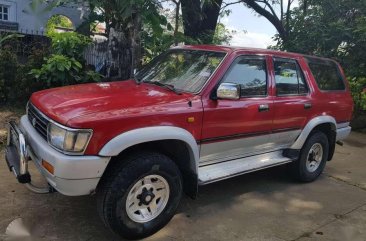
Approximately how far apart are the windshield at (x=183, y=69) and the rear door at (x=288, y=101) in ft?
3.05

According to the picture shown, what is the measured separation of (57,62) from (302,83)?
14.3 ft

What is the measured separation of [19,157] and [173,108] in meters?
1.50

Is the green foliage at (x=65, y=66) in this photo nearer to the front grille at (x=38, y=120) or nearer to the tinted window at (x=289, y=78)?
the front grille at (x=38, y=120)

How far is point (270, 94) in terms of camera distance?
4973 mm

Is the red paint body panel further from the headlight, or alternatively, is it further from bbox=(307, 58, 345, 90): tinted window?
bbox=(307, 58, 345, 90): tinted window

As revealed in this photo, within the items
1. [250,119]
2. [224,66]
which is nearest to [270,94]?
[250,119]

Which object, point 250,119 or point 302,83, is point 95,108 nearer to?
point 250,119

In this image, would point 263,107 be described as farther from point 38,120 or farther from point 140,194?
point 38,120

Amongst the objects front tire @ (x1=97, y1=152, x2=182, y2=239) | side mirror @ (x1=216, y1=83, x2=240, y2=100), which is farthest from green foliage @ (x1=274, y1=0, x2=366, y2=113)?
front tire @ (x1=97, y1=152, x2=182, y2=239)

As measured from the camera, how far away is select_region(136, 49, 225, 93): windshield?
14.7ft

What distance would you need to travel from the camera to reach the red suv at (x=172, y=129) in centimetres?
350

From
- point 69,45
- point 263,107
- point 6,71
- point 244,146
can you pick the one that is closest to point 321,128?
point 263,107

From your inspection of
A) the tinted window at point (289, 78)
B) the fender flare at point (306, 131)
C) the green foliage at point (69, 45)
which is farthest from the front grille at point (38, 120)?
the green foliage at point (69, 45)

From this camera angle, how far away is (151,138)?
3.71 metres
